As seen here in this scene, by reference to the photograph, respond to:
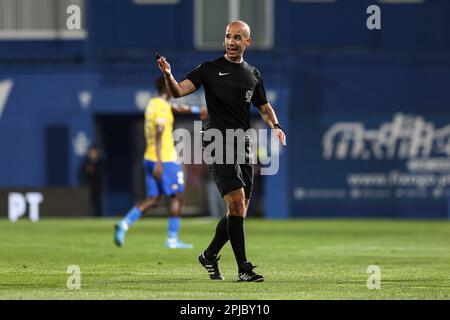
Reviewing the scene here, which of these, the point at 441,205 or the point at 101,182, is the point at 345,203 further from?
the point at 101,182

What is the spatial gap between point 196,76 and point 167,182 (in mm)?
6604

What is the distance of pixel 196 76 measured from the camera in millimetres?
12211

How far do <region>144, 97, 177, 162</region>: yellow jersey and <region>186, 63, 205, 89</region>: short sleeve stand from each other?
6159mm

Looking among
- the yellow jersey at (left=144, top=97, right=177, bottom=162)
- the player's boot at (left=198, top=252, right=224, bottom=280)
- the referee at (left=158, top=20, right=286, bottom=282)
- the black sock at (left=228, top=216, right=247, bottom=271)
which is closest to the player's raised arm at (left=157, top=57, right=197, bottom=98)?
the referee at (left=158, top=20, right=286, bottom=282)

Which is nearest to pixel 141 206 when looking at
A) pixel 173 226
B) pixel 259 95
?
pixel 173 226

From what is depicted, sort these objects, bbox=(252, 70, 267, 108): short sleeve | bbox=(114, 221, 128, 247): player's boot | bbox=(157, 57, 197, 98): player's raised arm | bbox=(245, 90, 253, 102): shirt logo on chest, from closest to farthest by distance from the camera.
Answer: bbox=(157, 57, 197, 98): player's raised arm → bbox=(245, 90, 253, 102): shirt logo on chest → bbox=(252, 70, 267, 108): short sleeve → bbox=(114, 221, 128, 247): player's boot

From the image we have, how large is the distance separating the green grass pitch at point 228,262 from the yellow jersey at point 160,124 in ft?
4.64

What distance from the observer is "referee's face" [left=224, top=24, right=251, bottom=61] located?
39.6ft

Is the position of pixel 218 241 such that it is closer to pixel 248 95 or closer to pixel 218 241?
pixel 218 241

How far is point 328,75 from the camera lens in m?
34.0

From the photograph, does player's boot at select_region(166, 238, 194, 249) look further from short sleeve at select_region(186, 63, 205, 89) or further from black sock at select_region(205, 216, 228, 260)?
short sleeve at select_region(186, 63, 205, 89)

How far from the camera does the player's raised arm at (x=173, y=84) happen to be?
455 inches
